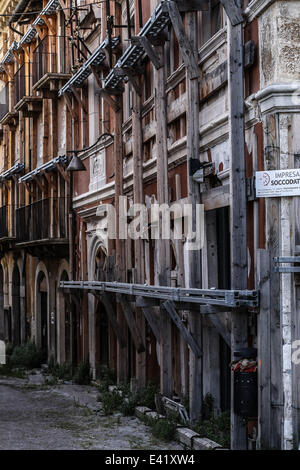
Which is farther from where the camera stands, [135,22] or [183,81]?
[135,22]

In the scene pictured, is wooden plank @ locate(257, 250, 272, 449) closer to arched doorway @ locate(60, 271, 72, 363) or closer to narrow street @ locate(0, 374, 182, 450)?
narrow street @ locate(0, 374, 182, 450)

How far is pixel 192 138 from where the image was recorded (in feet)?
38.7

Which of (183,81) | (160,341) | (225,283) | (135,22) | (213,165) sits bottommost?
(160,341)

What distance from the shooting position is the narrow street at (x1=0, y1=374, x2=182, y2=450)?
1192cm

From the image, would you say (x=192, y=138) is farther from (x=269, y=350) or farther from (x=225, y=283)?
(x=269, y=350)

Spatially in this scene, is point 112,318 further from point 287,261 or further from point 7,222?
point 7,222

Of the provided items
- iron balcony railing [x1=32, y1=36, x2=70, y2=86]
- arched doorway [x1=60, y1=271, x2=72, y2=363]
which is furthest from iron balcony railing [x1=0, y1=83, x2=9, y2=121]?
arched doorway [x1=60, y1=271, x2=72, y2=363]

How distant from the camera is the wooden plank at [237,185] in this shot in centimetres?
1011

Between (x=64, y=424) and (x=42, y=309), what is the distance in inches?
473

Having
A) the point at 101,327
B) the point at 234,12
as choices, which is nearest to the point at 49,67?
the point at 101,327

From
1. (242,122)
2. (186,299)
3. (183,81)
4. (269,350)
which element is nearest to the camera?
(269,350)

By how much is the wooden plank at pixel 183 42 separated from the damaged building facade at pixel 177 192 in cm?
2
